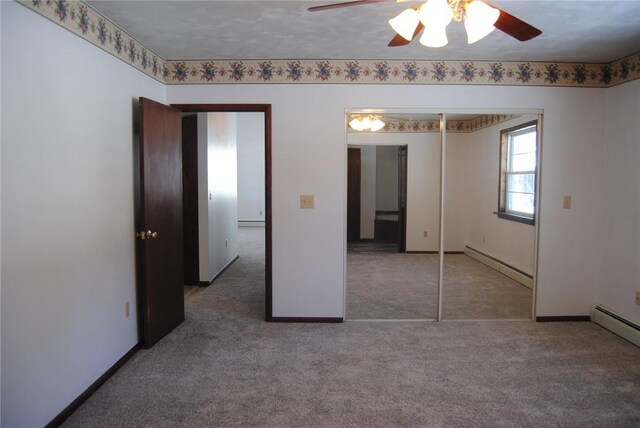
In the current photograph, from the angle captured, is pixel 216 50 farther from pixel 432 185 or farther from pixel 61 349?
pixel 432 185

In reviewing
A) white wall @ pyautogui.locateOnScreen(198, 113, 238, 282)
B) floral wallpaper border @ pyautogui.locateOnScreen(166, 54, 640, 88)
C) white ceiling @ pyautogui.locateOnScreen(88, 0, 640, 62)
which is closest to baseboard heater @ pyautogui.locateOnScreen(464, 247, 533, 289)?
floral wallpaper border @ pyautogui.locateOnScreen(166, 54, 640, 88)

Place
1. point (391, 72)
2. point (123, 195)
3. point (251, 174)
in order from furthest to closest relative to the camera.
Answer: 1. point (251, 174)
2. point (391, 72)
3. point (123, 195)

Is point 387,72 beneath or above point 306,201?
above

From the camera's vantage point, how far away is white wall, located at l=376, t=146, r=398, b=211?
5.50m

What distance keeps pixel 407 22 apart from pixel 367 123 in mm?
3157

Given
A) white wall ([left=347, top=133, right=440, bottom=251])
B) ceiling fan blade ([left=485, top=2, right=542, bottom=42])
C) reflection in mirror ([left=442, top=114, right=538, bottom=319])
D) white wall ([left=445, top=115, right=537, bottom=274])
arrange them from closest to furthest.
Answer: ceiling fan blade ([left=485, top=2, right=542, bottom=42])
reflection in mirror ([left=442, top=114, right=538, bottom=319])
white wall ([left=445, top=115, right=537, bottom=274])
white wall ([left=347, top=133, right=440, bottom=251])

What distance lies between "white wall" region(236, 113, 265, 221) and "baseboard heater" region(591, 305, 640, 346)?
832 cm

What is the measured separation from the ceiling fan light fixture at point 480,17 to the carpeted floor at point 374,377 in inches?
75.8

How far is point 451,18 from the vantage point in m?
1.81

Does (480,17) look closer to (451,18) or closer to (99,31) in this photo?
(451,18)

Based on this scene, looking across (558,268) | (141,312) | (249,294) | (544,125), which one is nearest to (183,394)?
(141,312)

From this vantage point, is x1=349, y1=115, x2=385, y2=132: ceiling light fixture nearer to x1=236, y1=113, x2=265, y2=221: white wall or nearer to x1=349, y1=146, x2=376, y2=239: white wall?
x1=349, y1=146, x2=376, y2=239: white wall

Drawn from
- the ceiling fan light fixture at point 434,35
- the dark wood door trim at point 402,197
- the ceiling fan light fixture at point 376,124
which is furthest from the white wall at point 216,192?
the ceiling fan light fixture at point 434,35

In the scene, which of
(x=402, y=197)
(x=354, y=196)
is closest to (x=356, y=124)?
(x=354, y=196)
